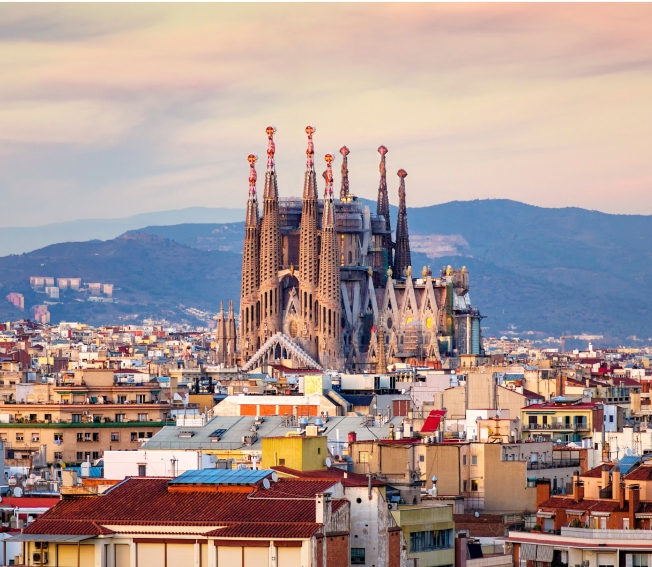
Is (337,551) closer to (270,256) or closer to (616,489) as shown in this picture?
(616,489)

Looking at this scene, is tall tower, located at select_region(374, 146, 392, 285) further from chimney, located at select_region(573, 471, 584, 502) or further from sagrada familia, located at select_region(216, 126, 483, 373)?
chimney, located at select_region(573, 471, 584, 502)

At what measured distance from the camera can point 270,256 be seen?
164 m

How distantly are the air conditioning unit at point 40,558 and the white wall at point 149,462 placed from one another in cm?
1002

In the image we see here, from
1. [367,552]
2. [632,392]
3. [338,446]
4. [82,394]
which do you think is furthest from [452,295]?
[367,552]

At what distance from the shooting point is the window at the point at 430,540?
1363 inches

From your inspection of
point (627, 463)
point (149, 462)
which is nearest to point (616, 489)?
point (627, 463)

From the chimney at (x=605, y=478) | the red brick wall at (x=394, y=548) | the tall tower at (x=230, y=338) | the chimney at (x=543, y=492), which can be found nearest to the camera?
the red brick wall at (x=394, y=548)

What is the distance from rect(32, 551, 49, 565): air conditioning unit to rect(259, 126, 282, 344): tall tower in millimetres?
130813

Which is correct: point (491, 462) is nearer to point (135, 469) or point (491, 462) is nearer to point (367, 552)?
point (135, 469)

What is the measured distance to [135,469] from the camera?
4400 cm

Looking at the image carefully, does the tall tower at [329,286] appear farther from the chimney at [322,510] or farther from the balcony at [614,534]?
the chimney at [322,510]

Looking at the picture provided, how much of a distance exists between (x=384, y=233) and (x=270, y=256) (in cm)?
1752

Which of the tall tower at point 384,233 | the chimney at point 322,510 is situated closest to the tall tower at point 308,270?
the tall tower at point 384,233

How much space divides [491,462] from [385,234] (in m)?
133
